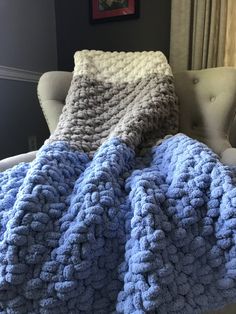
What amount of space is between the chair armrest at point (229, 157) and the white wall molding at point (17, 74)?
143 cm

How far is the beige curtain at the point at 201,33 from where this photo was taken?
179 cm

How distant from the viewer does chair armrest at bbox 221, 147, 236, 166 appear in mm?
1016

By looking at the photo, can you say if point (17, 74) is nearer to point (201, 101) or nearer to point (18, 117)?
point (18, 117)

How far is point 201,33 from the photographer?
1.83 meters

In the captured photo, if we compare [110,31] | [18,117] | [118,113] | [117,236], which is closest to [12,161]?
[118,113]

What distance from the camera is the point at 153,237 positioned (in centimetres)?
59

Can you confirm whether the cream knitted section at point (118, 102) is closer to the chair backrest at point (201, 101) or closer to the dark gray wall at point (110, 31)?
the chair backrest at point (201, 101)

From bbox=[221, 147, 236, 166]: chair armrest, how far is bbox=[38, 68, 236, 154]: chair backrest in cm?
9

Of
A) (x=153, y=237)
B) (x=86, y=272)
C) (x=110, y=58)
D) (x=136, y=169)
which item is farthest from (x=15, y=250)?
(x=110, y=58)

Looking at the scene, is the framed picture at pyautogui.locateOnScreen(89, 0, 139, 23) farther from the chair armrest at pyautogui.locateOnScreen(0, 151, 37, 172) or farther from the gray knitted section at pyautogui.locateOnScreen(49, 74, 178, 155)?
the chair armrest at pyautogui.locateOnScreen(0, 151, 37, 172)

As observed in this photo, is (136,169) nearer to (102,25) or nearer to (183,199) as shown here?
(183,199)

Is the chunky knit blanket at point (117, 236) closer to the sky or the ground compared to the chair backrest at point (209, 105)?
closer to the ground

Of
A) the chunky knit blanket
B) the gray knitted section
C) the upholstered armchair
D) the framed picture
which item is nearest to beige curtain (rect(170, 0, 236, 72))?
the framed picture

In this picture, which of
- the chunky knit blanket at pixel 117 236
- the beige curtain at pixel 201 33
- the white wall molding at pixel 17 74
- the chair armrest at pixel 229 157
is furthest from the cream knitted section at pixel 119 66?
the white wall molding at pixel 17 74
